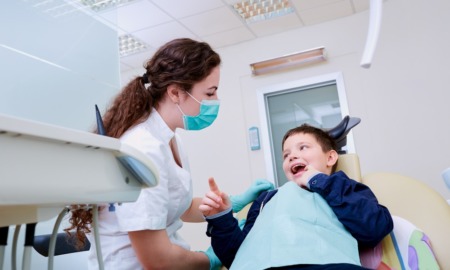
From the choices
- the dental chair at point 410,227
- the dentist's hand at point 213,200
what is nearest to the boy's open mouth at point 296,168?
the dental chair at point 410,227

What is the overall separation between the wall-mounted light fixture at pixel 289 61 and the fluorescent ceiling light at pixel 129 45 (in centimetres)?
117

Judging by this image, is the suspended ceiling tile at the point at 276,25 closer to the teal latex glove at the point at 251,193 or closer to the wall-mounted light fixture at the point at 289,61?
the wall-mounted light fixture at the point at 289,61

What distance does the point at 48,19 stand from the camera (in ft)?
6.35

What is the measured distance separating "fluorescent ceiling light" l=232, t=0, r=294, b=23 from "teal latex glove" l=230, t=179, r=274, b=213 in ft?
7.08

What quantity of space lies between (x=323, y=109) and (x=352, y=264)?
2.81 metres

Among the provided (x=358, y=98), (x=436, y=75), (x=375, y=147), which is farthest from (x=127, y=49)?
(x=436, y=75)

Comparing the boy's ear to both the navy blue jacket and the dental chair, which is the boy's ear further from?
the navy blue jacket

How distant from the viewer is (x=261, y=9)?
332 centimetres

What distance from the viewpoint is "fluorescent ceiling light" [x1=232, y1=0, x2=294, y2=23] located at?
321 cm

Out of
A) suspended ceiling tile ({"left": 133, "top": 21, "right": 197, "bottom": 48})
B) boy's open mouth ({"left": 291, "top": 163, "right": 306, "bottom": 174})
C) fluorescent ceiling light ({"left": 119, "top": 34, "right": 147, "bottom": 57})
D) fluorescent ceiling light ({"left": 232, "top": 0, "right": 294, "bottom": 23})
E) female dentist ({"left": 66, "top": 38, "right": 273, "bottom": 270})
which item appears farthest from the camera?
fluorescent ceiling light ({"left": 119, "top": 34, "right": 147, "bottom": 57})

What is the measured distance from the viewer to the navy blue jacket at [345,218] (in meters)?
1.00

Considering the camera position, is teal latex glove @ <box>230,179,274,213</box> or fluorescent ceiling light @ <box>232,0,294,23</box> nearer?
teal latex glove @ <box>230,179,274,213</box>

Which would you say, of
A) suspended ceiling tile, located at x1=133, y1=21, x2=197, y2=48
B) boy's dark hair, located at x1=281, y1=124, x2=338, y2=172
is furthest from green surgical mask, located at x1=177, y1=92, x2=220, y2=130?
suspended ceiling tile, located at x1=133, y1=21, x2=197, y2=48

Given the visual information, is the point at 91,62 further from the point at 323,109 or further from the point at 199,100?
the point at 323,109
